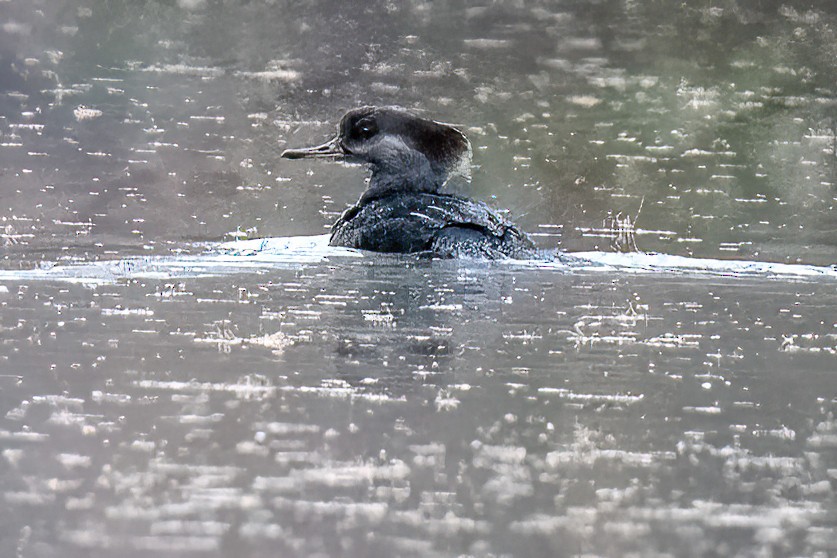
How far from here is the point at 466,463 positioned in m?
2.31

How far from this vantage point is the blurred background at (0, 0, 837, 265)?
6.71m

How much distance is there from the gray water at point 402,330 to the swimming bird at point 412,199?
0.27 m

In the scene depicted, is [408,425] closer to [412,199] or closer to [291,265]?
[291,265]

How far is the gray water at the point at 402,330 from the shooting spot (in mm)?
2061

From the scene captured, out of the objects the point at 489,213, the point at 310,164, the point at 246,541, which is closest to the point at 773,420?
the point at 246,541

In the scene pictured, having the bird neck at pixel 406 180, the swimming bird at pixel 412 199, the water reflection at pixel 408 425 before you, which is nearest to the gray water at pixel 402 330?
the water reflection at pixel 408 425

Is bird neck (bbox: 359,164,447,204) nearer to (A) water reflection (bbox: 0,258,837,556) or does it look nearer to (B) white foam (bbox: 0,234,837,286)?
(B) white foam (bbox: 0,234,837,286)

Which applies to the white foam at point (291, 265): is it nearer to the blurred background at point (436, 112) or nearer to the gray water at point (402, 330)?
the gray water at point (402, 330)

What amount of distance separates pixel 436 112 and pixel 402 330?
20.6 feet

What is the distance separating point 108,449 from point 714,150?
285 inches

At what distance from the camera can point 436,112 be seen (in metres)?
9.73

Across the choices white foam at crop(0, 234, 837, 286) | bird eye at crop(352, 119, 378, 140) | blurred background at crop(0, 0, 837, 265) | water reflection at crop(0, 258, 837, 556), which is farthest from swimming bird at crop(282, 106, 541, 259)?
water reflection at crop(0, 258, 837, 556)

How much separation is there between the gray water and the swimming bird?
271mm

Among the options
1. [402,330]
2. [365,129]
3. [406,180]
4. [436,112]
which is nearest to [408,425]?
[402,330]
